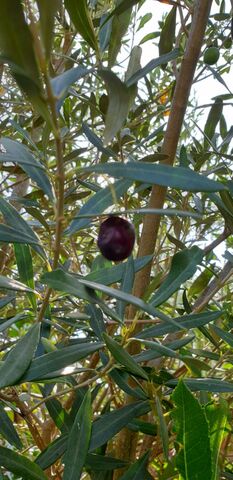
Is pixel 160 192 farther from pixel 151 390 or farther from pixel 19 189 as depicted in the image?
pixel 19 189

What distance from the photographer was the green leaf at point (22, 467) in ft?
2.27

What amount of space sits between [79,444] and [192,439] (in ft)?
0.66

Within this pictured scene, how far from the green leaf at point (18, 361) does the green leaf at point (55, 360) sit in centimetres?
3

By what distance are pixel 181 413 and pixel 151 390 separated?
0.83ft

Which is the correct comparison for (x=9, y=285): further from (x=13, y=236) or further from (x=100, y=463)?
(x=100, y=463)

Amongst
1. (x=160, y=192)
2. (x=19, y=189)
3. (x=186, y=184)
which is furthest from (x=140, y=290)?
(x=19, y=189)

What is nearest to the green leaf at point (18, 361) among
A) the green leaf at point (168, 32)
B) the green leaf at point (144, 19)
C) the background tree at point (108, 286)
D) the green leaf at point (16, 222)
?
the background tree at point (108, 286)

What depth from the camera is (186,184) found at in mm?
506

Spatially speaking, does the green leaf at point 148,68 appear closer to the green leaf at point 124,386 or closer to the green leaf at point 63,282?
the green leaf at point 63,282

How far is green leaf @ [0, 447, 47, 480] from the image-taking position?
691 mm

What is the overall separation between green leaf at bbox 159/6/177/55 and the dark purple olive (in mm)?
611

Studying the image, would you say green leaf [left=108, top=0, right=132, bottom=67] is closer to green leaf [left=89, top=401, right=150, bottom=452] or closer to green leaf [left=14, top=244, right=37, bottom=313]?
green leaf [left=14, top=244, right=37, bottom=313]

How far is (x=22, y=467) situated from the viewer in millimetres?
691

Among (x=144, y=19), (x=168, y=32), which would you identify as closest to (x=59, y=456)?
(x=168, y=32)
